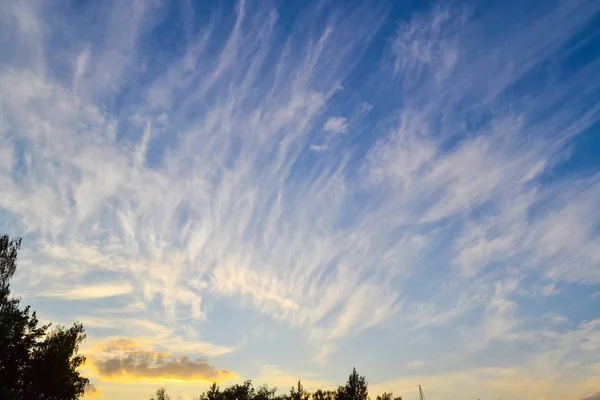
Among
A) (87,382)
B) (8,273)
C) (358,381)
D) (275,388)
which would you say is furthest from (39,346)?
(275,388)

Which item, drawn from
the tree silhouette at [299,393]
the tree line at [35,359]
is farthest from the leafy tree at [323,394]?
the tree line at [35,359]

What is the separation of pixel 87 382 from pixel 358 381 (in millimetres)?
40746

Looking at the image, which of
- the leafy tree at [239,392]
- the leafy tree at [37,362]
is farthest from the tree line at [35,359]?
the leafy tree at [239,392]

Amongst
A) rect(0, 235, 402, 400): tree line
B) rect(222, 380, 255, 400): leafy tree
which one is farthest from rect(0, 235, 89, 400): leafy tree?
rect(222, 380, 255, 400): leafy tree

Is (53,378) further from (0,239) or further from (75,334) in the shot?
(0,239)

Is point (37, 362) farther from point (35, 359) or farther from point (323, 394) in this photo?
point (323, 394)

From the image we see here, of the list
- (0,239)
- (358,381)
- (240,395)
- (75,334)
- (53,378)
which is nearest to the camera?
(0,239)

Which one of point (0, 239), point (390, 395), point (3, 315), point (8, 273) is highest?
point (0, 239)

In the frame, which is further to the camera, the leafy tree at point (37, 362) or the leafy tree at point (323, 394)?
the leafy tree at point (323, 394)

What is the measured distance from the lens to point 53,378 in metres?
51.0

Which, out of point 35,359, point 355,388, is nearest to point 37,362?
point 35,359

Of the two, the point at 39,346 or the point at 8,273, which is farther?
the point at 39,346

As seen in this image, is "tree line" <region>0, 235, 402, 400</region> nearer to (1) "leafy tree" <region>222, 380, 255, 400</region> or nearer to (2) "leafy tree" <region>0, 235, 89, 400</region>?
(2) "leafy tree" <region>0, 235, 89, 400</region>

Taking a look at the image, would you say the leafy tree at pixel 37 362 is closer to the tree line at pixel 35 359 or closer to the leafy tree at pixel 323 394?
the tree line at pixel 35 359
